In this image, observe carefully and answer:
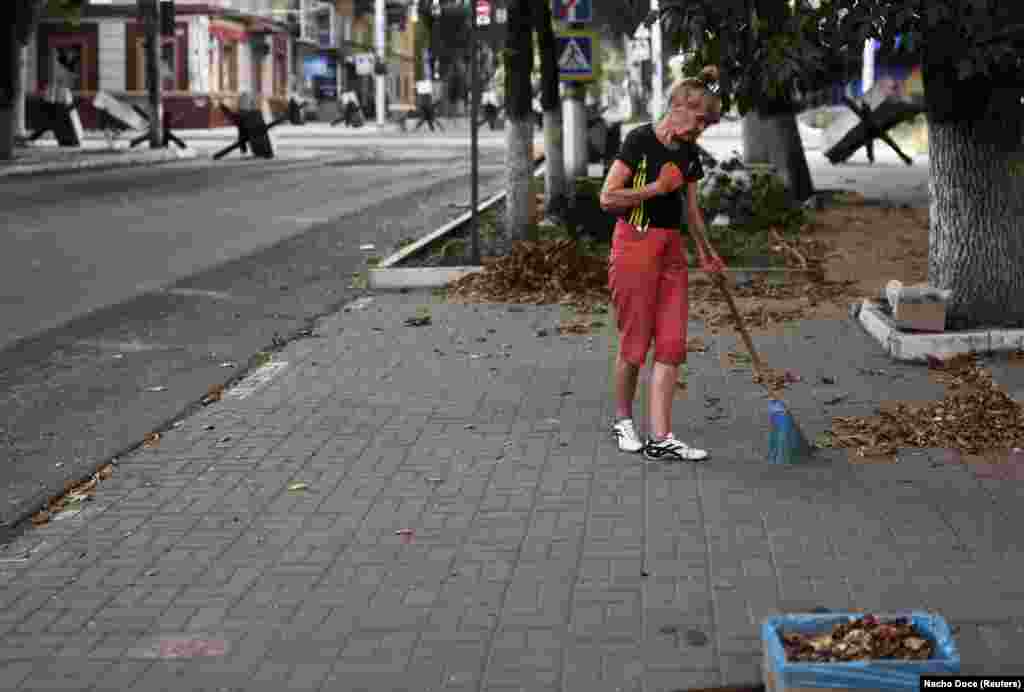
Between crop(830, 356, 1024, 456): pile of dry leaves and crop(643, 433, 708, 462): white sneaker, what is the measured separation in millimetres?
718

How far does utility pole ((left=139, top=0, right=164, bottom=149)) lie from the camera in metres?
38.8

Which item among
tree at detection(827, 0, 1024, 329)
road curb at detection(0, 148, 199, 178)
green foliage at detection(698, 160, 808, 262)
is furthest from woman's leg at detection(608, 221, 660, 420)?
road curb at detection(0, 148, 199, 178)

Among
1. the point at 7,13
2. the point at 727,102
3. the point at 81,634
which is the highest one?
the point at 7,13

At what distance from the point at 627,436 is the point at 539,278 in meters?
5.83

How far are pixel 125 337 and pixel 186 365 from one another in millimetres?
1355

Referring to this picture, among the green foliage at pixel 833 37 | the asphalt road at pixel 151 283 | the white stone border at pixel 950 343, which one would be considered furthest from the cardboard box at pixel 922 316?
the asphalt road at pixel 151 283

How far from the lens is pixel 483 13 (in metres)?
15.5

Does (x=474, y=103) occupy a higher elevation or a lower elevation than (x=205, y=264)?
higher

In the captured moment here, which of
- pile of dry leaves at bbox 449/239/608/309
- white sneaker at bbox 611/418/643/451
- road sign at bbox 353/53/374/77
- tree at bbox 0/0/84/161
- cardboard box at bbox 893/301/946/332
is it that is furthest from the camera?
road sign at bbox 353/53/374/77

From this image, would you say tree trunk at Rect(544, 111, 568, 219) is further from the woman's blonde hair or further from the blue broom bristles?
the blue broom bristles

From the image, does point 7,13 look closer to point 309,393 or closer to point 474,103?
point 474,103

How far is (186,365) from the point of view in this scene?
1041 cm

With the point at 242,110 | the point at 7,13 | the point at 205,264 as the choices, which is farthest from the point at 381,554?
the point at 242,110

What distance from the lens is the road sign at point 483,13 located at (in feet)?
49.4
